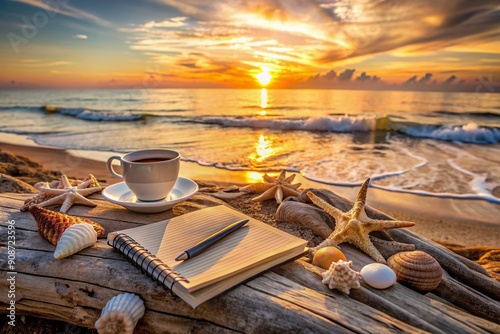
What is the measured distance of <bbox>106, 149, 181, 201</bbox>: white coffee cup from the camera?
1.92 metres

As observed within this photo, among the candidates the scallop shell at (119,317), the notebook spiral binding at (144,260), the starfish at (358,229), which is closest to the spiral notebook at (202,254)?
the notebook spiral binding at (144,260)

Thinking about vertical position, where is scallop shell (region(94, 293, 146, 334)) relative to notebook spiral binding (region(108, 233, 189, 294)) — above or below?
below

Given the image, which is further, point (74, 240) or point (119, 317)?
point (74, 240)

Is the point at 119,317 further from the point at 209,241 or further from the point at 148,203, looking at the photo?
the point at 148,203

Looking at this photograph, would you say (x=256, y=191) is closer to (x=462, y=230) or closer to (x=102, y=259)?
(x=102, y=259)

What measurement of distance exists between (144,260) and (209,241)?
288 millimetres

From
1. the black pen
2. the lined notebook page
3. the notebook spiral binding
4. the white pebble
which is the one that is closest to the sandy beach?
the white pebble

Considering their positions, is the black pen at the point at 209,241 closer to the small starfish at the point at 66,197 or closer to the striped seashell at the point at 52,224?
the striped seashell at the point at 52,224

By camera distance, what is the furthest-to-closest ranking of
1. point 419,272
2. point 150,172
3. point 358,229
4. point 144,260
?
point 358,229 < point 150,172 < point 419,272 < point 144,260

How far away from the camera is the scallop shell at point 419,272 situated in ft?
5.41

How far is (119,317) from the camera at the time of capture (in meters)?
1.20

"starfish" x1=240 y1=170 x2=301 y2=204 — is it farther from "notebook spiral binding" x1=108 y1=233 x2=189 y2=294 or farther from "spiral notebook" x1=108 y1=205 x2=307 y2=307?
"notebook spiral binding" x1=108 y1=233 x2=189 y2=294

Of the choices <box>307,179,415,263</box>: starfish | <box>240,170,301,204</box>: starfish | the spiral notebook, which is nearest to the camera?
the spiral notebook

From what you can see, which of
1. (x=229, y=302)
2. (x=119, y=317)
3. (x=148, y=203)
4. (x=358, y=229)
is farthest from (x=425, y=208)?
(x=119, y=317)
